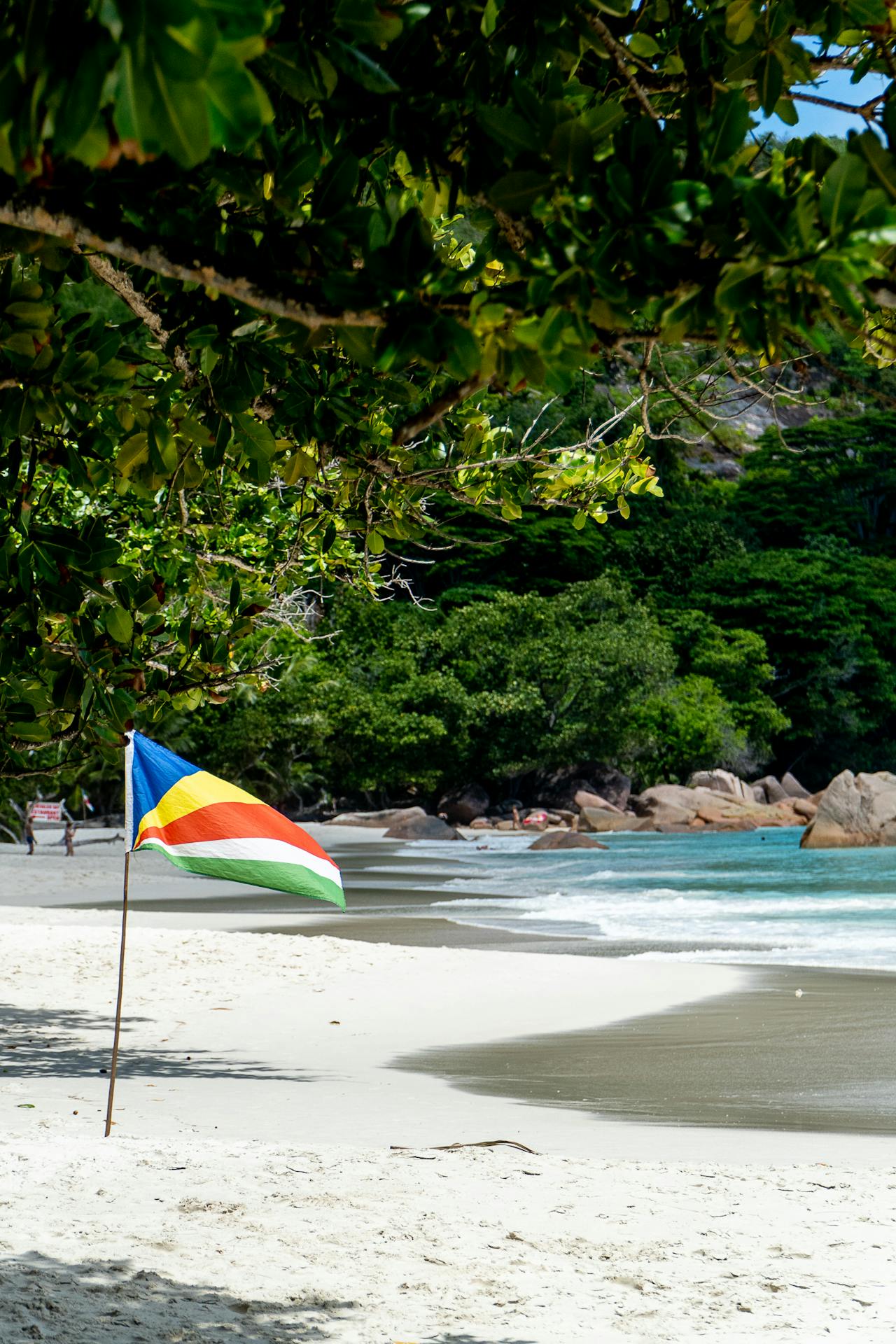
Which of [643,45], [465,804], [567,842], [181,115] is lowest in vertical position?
[567,842]

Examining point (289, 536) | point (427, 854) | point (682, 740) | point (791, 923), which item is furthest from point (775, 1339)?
point (682, 740)

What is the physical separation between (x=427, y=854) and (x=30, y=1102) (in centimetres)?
3034

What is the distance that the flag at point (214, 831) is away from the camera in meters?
5.33

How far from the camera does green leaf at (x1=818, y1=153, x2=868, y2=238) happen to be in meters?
1.85

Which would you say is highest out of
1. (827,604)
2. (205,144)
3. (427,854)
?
(827,604)

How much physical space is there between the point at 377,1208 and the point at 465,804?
4631cm

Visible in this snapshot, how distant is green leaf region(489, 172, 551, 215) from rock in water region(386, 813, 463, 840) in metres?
41.2

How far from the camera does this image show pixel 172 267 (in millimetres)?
2398

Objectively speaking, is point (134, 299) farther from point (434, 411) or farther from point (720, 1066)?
point (720, 1066)

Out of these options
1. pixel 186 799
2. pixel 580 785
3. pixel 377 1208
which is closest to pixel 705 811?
pixel 580 785

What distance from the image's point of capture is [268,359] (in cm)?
310

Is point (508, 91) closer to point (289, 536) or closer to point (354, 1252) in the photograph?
point (354, 1252)

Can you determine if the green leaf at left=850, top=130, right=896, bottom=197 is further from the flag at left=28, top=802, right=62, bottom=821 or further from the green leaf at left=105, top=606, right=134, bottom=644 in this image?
the flag at left=28, top=802, right=62, bottom=821

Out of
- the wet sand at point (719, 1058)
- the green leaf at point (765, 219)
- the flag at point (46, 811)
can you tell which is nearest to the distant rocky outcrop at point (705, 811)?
the flag at point (46, 811)
